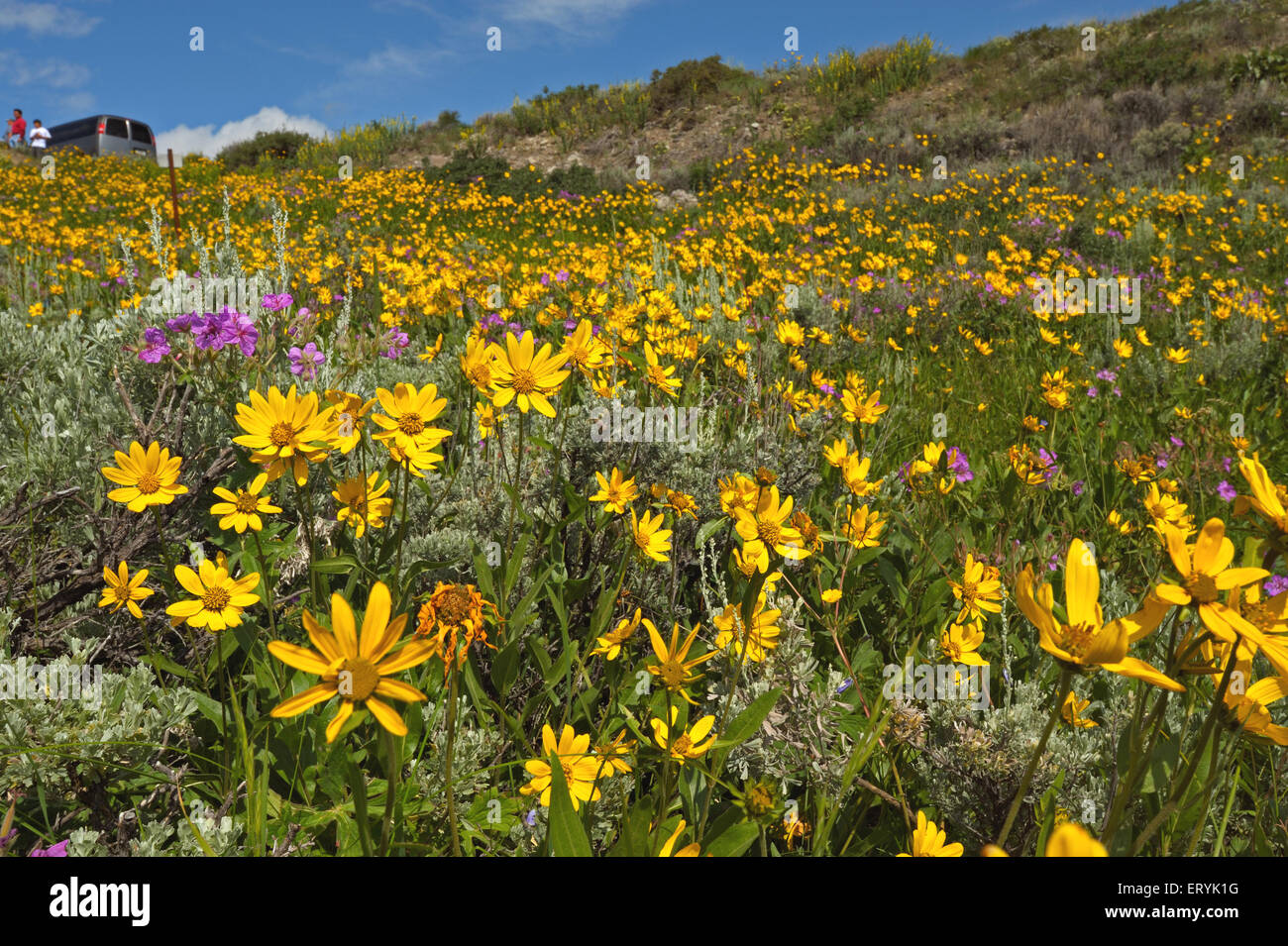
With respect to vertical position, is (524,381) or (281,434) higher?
(524,381)

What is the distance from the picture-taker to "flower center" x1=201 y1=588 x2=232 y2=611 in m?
1.36

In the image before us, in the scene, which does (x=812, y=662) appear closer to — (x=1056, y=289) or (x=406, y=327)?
(x=406, y=327)

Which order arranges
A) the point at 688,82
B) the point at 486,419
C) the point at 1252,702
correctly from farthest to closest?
the point at 688,82, the point at 486,419, the point at 1252,702

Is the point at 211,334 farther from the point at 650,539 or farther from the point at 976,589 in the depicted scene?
the point at 976,589

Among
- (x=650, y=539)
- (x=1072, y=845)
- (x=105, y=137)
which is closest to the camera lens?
(x=1072, y=845)

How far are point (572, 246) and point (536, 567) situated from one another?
460cm

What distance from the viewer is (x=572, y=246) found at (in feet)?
20.3

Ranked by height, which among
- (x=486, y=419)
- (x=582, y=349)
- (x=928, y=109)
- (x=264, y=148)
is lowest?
(x=486, y=419)

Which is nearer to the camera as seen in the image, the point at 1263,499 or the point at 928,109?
the point at 1263,499

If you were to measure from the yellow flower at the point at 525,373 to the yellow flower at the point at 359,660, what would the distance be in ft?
2.50

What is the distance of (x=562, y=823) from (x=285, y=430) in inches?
32.0

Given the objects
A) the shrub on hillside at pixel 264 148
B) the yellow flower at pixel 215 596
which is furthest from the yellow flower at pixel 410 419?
the shrub on hillside at pixel 264 148

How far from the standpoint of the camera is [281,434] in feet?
4.21

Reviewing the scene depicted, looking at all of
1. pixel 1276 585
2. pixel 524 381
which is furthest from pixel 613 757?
pixel 1276 585
